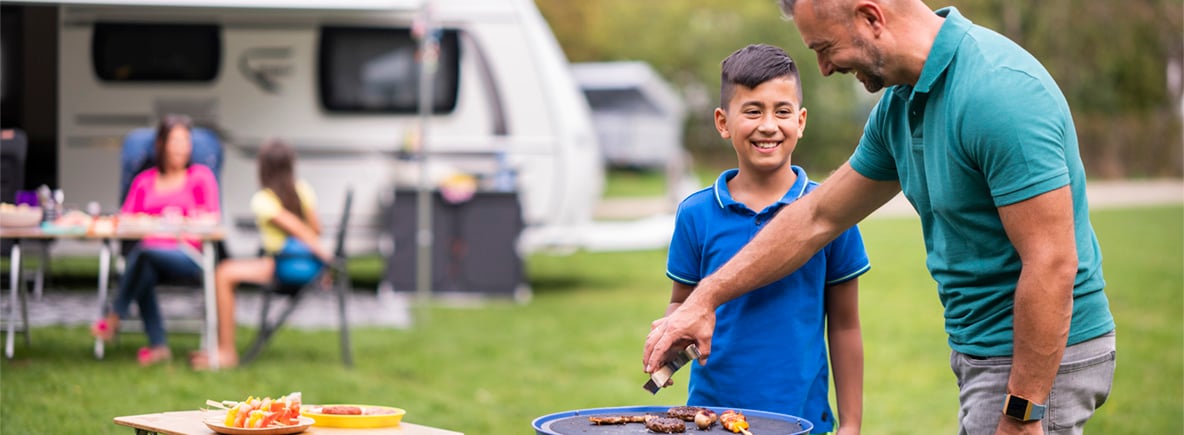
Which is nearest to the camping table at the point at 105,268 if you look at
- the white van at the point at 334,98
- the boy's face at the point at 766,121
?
the white van at the point at 334,98

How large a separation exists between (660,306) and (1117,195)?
59.5 feet

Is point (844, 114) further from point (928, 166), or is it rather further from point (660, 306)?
point (928, 166)

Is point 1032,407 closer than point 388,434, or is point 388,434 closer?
point 1032,407

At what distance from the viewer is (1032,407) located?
8.54ft

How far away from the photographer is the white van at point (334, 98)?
11602 millimetres

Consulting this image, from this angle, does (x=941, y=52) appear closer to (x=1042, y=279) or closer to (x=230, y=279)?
(x=1042, y=279)

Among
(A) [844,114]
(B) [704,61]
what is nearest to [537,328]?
(A) [844,114]

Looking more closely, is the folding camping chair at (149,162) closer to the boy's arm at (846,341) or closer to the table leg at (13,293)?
the table leg at (13,293)

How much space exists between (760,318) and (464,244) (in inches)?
339

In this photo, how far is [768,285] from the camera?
10.5 ft

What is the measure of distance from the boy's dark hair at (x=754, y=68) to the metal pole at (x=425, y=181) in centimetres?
675

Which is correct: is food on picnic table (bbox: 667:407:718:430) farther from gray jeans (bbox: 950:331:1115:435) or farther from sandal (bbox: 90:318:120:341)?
sandal (bbox: 90:318:120:341)

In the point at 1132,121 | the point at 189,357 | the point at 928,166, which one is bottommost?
the point at 189,357

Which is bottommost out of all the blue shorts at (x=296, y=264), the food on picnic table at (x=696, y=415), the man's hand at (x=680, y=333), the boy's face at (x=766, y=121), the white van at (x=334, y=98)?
the food on picnic table at (x=696, y=415)
